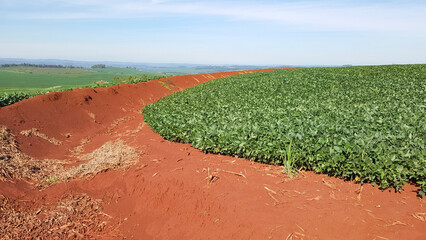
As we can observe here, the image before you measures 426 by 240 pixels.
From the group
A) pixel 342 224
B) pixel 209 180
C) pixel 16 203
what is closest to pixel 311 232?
pixel 342 224

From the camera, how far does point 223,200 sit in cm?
605

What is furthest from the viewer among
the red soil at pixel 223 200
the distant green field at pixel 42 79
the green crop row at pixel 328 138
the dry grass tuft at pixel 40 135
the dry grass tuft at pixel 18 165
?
the distant green field at pixel 42 79

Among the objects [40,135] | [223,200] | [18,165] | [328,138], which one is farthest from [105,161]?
[328,138]

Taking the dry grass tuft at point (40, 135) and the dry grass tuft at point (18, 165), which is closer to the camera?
the dry grass tuft at point (18, 165)

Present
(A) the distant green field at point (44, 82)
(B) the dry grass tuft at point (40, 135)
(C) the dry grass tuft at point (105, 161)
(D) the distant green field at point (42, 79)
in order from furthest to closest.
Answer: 1. (D) the distant green field at point (42, 79)
2. (A) the distant green field at point (44, 82)
3. (B) the dry grass tuft at point (40, 135)
4. (C) the dry grass tuft at point (105, 161)

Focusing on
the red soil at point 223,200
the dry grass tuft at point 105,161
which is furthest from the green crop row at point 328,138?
the dry grass tuft at point 105,161

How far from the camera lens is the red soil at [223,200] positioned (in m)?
4.91

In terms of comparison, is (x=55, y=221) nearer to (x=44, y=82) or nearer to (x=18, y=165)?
(x=18, y=165)

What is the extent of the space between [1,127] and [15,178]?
4141 mm

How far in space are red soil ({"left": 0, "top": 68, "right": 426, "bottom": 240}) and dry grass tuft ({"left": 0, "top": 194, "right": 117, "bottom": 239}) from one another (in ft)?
0.83

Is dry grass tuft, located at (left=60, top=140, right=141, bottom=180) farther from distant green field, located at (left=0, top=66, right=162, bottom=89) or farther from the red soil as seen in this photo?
distant green field, located at (left=0, top=66, right=162, bottom=89)

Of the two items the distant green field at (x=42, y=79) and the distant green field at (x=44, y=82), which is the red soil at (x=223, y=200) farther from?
the distant green field at (x=42, y=79)

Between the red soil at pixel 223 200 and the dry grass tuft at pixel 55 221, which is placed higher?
the red soil at pixel 223 200

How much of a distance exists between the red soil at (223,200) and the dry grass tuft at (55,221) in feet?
0.83
